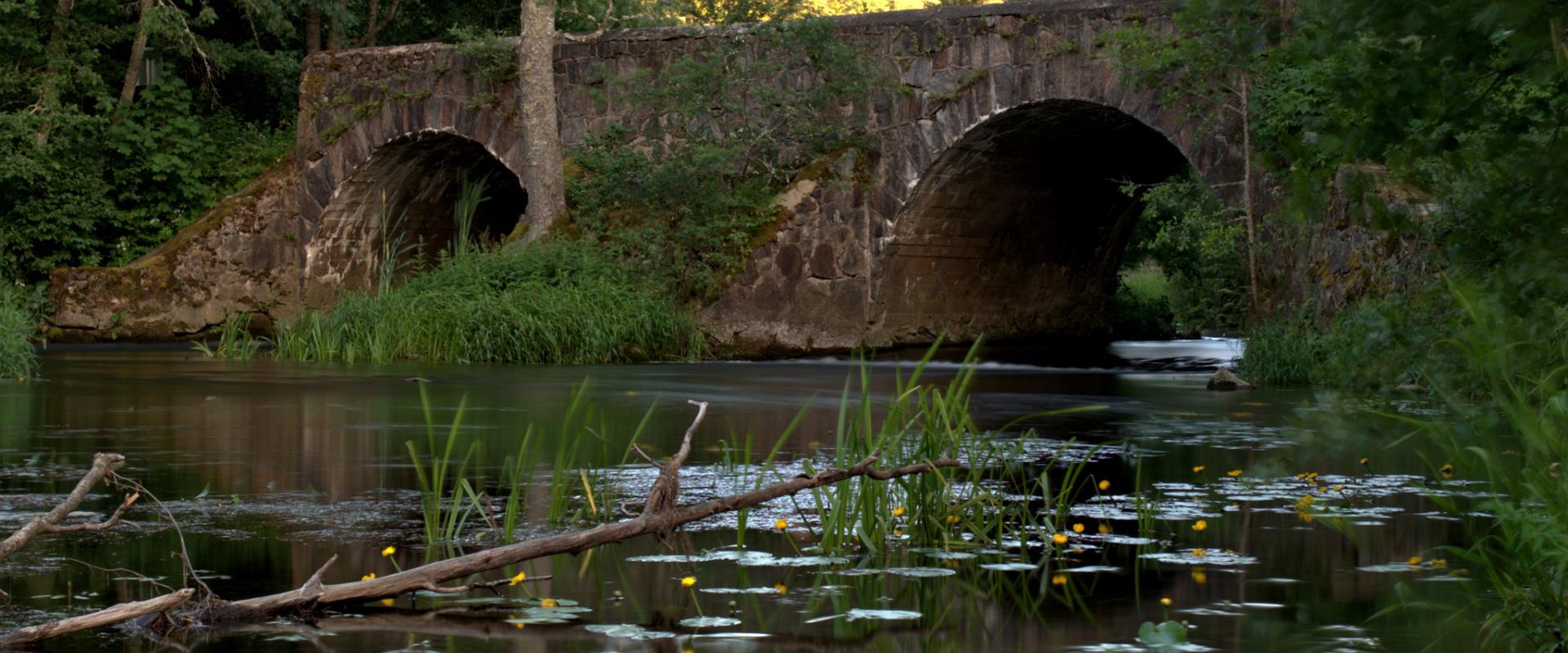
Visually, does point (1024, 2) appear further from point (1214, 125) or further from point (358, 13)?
point (358, 13)

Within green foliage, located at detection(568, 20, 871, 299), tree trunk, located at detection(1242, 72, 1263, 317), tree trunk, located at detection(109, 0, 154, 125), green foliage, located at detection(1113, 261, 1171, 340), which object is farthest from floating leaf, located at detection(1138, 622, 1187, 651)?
tree trunk, located at detection(109, 0, 154, 125)

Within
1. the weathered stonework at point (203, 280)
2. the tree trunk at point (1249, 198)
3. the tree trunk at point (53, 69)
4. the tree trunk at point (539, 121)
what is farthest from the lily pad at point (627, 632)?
the tree trunk at point (53, 69)

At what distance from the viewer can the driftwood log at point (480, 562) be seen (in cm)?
405

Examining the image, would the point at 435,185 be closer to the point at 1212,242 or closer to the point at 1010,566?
the point at 1212,242

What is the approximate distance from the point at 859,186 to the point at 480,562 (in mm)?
14446

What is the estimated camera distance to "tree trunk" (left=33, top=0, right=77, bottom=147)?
2262 centimetres

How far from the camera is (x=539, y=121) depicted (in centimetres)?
1969

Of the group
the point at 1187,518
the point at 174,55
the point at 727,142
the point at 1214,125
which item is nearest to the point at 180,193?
the point at 174,55

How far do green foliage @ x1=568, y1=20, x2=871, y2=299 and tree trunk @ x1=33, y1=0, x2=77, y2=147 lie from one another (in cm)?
776

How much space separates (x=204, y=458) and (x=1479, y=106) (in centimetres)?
556

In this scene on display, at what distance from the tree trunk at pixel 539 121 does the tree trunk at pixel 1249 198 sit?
7674 millimetres

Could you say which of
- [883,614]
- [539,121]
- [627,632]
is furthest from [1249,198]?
[627,632]

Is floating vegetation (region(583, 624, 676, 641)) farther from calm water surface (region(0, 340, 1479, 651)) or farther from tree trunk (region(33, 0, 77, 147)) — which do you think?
tree trunk (region(33, 0, 77, 147))

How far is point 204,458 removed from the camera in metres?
7.73
